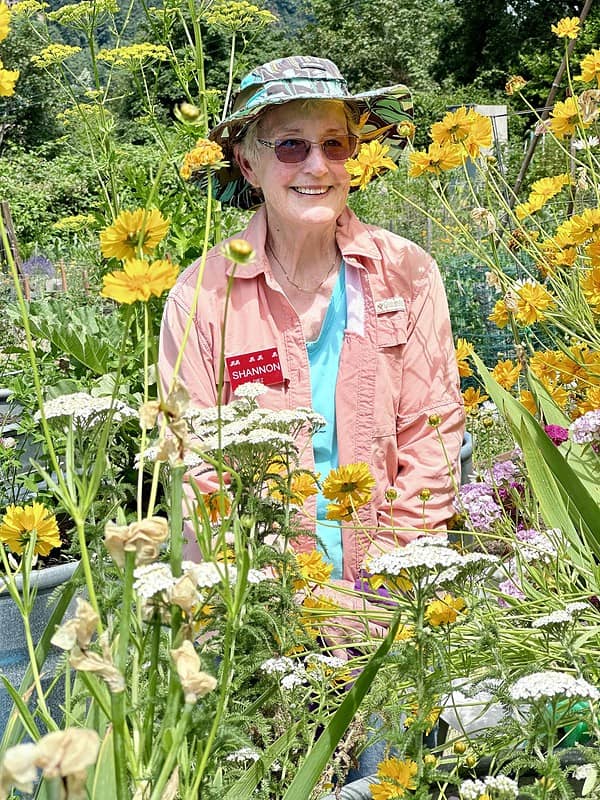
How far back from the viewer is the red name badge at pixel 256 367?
206 cm

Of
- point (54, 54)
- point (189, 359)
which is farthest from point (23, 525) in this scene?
point (54, 54)

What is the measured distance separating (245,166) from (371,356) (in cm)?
54

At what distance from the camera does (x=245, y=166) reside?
2.31m

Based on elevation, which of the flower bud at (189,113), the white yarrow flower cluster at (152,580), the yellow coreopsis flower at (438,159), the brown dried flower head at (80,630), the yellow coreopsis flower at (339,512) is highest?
the flower bud at (189,113)

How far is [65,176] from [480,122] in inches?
622

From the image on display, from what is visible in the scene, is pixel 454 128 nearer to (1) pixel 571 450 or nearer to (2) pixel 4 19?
(1) pixel 571 450

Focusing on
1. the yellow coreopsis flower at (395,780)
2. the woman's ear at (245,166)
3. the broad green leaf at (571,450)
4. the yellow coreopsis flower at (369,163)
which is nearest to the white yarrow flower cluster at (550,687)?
the yellow coreopsis flower at (395,780)

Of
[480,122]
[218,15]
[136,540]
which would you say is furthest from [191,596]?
[218,15]

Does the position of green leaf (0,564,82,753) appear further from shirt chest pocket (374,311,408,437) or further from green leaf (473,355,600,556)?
shirt chest pocket (374,311,408,437)

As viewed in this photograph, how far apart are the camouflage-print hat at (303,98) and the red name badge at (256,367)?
0.46 m

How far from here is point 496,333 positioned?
14.4ft

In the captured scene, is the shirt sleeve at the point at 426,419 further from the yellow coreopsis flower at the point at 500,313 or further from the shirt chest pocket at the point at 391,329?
the yellow coreopsis flower at the point at 500,313

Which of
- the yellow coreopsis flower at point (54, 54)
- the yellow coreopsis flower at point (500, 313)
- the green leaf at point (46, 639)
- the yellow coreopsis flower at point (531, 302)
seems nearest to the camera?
the green leaf at point (46, 639)

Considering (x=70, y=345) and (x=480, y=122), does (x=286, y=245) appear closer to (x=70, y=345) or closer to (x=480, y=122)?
(x=480, y=122)
